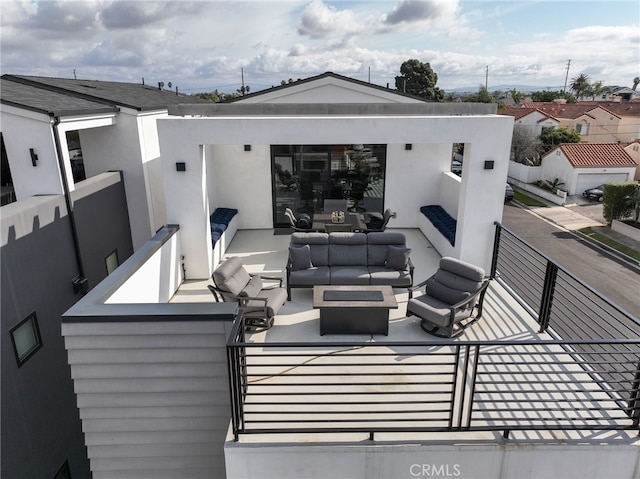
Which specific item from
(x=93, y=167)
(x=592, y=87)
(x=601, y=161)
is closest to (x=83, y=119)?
(x=93, y=167)

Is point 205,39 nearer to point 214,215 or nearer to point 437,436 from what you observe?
point 214,215

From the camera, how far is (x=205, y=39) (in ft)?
37.7

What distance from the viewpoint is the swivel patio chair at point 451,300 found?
6.23 meters

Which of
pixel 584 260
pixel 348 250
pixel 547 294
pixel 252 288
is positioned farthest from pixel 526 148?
pixel 252 288

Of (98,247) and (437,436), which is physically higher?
(98,247)

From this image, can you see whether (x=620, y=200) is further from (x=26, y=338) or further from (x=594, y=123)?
(x=26, y=338)

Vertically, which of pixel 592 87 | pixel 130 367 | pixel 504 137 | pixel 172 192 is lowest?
pixel 130 367

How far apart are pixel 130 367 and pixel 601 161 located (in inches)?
1392

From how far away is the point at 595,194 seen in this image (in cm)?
2936

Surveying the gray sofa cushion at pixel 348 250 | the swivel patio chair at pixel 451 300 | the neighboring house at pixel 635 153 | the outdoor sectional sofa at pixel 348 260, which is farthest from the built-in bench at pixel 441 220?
the neighboring house at pixel 635 153

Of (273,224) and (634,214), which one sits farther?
(634,214)

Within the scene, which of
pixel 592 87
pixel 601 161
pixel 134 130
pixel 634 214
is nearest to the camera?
pixel 134 130

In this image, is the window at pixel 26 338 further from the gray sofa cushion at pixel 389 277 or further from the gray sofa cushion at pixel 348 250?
the gray sofa cushion at pixel 389 277

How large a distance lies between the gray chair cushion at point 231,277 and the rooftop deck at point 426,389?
81cm
